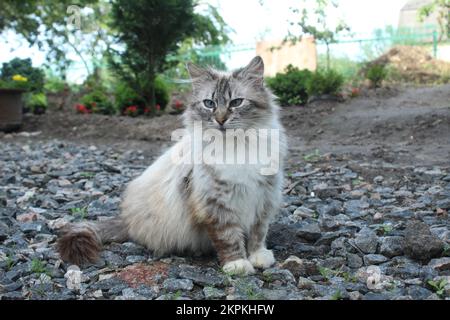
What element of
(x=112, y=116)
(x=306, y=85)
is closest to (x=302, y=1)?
(x=306, y=85)

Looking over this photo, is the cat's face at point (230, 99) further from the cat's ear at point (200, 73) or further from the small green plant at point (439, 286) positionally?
the small green plant at point (439, 286)

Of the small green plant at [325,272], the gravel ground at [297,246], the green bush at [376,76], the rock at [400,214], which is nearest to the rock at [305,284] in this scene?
the gravel ground at [297,246]

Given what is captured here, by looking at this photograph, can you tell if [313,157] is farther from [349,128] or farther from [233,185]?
[233,185]

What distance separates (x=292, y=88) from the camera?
1035 cm

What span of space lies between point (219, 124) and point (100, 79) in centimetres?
1425

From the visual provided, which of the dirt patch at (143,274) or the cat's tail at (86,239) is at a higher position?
the cat's tail at (86,239)

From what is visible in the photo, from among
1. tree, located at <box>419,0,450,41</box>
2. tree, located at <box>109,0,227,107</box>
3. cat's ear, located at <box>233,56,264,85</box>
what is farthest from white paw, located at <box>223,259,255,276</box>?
tree, located at <box>419,0,450,41</box>

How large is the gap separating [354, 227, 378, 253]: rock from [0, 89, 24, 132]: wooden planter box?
31.0 ft

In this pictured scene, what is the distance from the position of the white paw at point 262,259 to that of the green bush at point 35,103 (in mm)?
10711

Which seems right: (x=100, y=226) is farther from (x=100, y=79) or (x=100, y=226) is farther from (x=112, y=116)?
(x=100, y=79)

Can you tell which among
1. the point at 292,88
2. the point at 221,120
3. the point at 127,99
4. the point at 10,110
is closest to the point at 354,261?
the point at 221,120

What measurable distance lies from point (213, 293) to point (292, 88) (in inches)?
327

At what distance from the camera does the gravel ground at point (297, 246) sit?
2502 millimetres

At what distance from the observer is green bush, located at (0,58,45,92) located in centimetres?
1298
